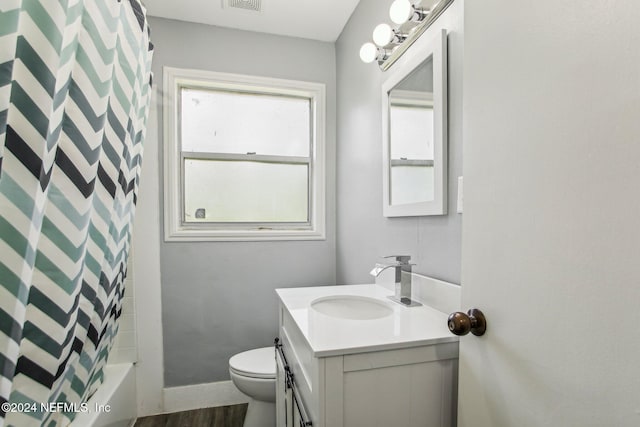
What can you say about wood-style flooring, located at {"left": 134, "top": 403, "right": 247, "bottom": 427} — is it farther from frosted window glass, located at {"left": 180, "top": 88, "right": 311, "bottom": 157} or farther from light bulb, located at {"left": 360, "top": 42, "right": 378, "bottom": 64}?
light bulb, located at {"left": 360, "top": 42, "right": 378, "bottom": 64}

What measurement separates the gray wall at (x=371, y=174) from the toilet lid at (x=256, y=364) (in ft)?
2.15

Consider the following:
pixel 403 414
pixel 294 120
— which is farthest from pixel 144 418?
pixel 294 120

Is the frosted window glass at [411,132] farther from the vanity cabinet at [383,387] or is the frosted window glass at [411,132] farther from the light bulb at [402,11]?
the vanity cabinet at [383,387]

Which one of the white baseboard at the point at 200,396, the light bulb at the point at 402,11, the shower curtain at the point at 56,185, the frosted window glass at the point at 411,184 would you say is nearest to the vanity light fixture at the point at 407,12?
the light bulb at the point at 402,11

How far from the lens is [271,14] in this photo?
1960mm

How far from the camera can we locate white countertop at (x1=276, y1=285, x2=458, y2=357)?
794 millimetres

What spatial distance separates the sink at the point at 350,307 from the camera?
126 cm

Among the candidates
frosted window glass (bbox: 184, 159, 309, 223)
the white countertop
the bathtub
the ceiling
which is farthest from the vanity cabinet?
the ceiling

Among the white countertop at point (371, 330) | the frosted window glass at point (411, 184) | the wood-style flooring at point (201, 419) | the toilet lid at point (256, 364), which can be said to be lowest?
the wood-style flooring at point (201, 419)

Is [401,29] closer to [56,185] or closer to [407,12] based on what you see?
[407,12]

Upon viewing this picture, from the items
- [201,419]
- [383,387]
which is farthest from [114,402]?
[383,387]

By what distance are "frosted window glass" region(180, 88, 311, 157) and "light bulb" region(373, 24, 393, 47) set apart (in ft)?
3.30

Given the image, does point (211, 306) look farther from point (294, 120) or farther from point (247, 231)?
point (294, 120)

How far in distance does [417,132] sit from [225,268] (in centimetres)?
147
